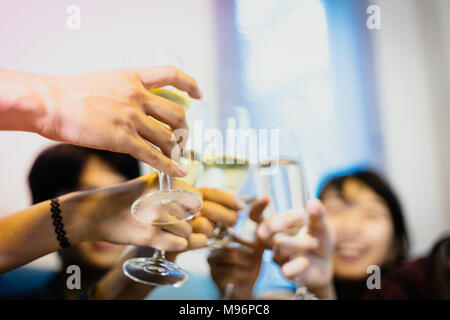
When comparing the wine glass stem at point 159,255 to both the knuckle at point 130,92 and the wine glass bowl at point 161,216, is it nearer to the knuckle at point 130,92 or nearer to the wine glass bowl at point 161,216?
the wine glass bowl at point 161,216

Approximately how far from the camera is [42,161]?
73cm

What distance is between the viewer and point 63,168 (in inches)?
29.6

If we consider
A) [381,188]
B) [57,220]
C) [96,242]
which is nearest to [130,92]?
[57,220]

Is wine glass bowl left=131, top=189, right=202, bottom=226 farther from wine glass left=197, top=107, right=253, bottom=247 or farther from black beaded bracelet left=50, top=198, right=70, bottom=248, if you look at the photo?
black beaded bracelet left=50, top=198, right=70, bottom=248

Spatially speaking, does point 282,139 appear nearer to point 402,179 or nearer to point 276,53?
point 276,53

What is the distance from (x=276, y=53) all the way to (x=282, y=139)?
0.80ft

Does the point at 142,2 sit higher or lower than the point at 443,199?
higher

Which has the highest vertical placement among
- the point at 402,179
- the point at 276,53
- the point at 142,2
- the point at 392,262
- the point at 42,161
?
the point at 142,2

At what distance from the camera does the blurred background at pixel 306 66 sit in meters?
0.72

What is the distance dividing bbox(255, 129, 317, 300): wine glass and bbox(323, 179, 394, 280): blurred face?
0.33 meters

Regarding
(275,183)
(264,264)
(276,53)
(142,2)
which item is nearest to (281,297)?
(264,264)

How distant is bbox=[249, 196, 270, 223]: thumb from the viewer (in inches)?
25.1

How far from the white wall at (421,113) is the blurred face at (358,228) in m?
0.08

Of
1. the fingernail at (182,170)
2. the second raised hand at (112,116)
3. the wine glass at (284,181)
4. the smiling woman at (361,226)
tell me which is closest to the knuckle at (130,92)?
the second raised hand at (112,116)
